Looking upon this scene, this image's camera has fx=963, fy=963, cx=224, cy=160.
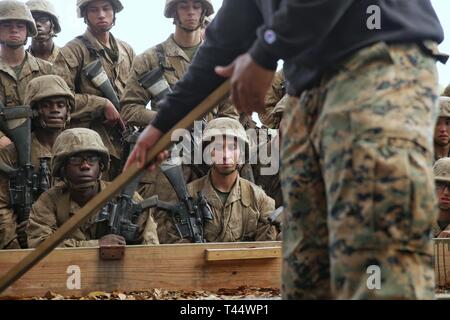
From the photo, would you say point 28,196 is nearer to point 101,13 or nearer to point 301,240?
point 101,13

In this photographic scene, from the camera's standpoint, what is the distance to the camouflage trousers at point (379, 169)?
2.54 meters

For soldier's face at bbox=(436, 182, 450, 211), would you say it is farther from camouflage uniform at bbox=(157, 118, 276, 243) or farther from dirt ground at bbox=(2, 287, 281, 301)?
dirt ground at bbox=(2, 287, 281, 301)

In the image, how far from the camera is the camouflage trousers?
99.8 inches

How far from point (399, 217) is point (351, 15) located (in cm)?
61

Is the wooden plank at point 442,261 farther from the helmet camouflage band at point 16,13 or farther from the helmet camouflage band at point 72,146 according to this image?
the helmet camouflage band at point 16,13

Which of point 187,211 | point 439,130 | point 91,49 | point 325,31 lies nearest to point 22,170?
point 187,211

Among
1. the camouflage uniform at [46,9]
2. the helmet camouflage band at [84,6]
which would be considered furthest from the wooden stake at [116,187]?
the camouflage uniform at [46,9]

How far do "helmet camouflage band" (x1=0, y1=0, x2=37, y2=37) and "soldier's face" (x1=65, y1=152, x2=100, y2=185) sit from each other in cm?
221

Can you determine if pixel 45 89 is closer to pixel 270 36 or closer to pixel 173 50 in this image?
pixel 173 50

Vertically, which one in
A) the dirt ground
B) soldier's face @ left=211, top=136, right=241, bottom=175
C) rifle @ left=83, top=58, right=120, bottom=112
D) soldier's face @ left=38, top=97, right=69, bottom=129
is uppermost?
rifle @ left=83, top=58, right=120, bottom=112

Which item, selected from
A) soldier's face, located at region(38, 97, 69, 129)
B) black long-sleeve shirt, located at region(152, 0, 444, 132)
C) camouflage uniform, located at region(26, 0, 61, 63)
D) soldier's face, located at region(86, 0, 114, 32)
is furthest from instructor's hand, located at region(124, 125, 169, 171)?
camouflage uniform, located at region(26, 0, 61, 63)

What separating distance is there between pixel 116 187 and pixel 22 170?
4.98 m

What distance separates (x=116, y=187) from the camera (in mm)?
3658
